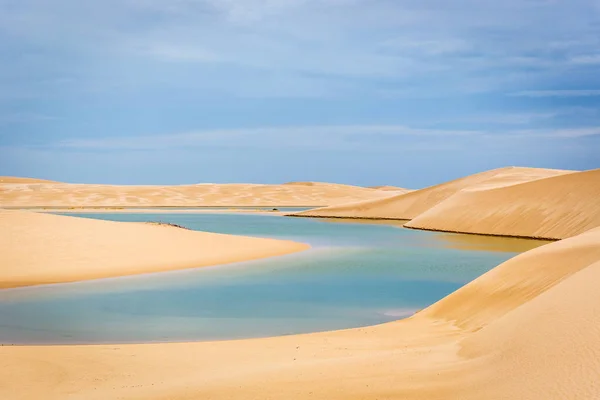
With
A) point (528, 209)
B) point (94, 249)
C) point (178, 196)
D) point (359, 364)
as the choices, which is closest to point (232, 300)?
point (359, 364)

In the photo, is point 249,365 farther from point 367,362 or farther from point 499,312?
point 499,312

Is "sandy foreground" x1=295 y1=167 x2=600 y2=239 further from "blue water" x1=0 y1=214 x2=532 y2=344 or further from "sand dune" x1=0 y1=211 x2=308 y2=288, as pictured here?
"sand dune" x1=0 y1=211 x2=308 y2=288

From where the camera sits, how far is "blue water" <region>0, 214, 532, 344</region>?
1270 cm

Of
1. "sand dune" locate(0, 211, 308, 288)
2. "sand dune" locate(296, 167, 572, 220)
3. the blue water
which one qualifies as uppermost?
"sand dune" locate(296, 167, 572, 220)

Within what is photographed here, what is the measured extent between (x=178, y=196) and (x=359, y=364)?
394ft

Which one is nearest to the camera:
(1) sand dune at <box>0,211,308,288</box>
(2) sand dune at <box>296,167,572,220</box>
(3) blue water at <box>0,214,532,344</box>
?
(3) blue water at <box>0,214,532,344</box>

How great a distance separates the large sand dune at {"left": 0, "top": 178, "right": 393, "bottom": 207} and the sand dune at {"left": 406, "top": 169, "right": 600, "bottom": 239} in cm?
5465

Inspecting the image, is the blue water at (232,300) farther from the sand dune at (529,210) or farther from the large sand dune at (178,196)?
the large sand dune at (178,196)

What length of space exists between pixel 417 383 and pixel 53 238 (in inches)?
773

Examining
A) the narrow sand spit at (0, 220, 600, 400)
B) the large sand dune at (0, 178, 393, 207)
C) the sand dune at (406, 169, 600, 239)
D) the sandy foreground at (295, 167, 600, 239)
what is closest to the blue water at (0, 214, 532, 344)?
the narrow sand spit at (0, 220, 600, 400)

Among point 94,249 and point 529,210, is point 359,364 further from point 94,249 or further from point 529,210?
point 529,210

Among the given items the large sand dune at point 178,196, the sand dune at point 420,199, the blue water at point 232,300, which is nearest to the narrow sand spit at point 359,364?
the blue water at point 232,300

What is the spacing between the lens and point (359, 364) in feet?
27.0

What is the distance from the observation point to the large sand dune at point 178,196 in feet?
362
